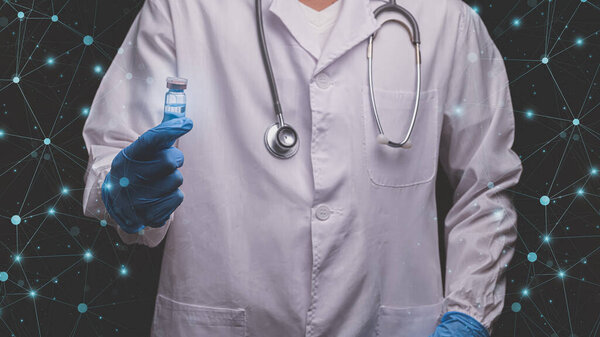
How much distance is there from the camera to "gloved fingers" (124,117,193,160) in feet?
2.89

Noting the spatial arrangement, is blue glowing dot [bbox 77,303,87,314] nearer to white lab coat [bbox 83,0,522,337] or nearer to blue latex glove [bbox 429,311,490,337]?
white lab coat [bbox 83,0,522,337]

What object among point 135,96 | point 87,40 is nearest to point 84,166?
point 87,40

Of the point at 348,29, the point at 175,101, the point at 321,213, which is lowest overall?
the point at 321,213

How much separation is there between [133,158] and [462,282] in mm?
704

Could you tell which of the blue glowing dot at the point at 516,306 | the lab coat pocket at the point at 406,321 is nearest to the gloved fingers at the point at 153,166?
the lab coat pocket at the point at 406,321

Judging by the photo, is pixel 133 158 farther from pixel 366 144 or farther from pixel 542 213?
pixel 542 213

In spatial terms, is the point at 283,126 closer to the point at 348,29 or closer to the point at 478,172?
the point at 348,29

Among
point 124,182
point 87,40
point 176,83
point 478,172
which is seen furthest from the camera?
point 87,40

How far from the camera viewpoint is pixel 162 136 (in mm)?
882

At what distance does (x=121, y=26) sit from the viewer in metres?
1.55

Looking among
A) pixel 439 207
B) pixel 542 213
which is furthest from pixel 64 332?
pixel 542 213

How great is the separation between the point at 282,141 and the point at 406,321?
44 centimetres

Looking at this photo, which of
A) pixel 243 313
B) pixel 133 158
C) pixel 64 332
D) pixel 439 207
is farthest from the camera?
pixel 439 207

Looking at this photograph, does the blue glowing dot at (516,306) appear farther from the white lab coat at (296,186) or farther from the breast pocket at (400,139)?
the breast pocket at (400,139)
